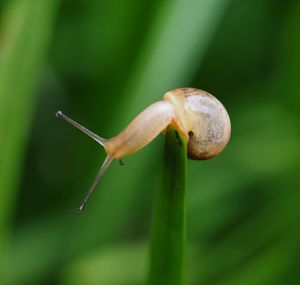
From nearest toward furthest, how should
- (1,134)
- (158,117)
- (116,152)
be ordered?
1. (158,117)
2. (116,152)
3. (1,134)

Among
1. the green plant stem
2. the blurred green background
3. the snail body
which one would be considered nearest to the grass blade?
the blurred green background

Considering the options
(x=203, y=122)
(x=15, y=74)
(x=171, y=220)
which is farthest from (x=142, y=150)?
(x=171, y=220)

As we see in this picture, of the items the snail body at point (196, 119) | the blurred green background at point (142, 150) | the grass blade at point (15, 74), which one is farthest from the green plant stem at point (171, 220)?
the grass blade at point (15, 74)

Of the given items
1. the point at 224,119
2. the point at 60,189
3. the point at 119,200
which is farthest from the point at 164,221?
the point at 60,189

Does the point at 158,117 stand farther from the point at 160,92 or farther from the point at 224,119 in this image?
the point at 160,92

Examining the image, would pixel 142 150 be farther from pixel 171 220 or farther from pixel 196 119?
pixel 171 220

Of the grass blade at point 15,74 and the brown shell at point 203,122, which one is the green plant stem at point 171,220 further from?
the grass blade at point 15,74
